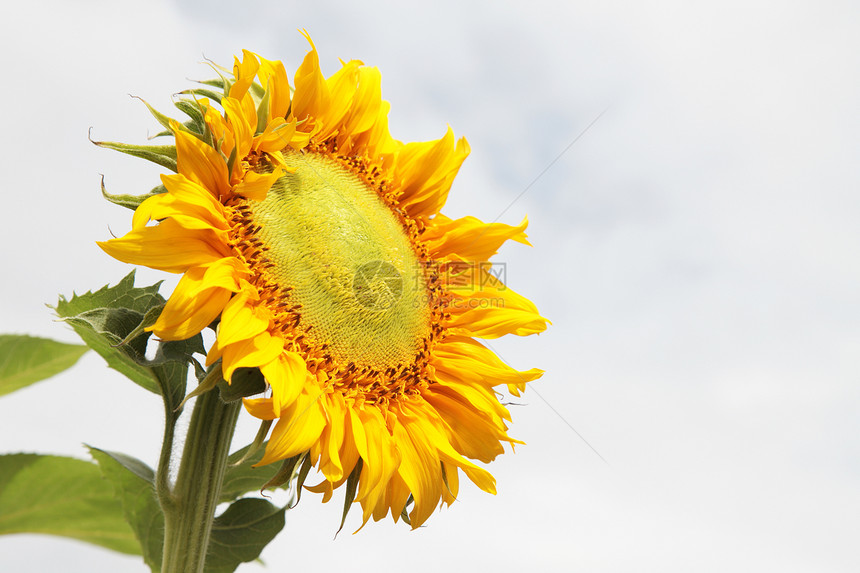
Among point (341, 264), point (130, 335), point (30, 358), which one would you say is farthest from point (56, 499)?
point (341, 264)

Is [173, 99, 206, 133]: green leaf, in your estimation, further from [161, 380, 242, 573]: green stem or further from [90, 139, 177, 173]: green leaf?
[161, 380, 242, 573]: green stem

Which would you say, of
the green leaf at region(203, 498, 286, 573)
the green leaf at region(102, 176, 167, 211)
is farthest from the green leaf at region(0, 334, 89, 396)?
the green leaf at region(203, 498, 286, 573)

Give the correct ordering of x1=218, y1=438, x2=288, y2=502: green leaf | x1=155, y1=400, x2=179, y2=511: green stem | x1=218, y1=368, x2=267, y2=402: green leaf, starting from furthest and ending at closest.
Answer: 1. x1=218, y1=438, x2=288, y2=502: green leaf
2. x1=155, y1=400, x2=179, y2=511: green stem
3. x1=218, y1=368, x2=267, y2=402: green leaf

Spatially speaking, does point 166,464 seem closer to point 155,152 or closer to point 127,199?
point 127,199

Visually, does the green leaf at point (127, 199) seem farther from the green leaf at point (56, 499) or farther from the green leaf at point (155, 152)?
the green leaf at point (56, 499)

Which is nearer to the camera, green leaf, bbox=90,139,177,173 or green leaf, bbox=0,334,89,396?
green leaf, bbox=90,139,177,173

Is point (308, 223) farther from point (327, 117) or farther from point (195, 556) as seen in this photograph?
point (195, 556)
